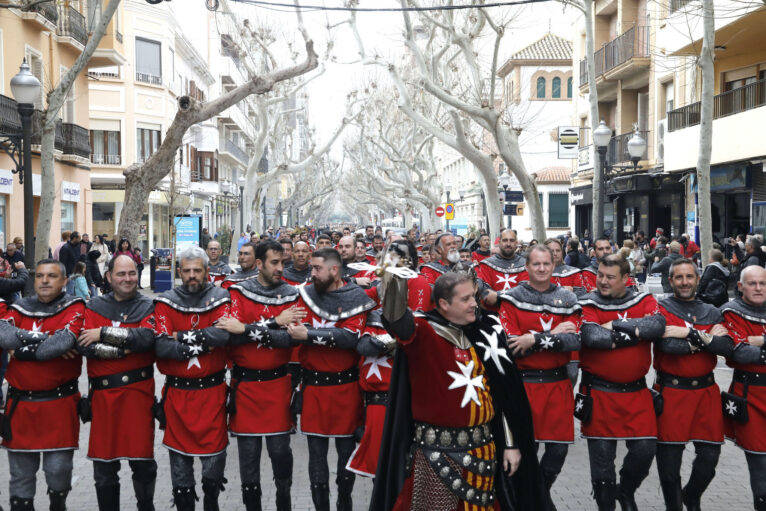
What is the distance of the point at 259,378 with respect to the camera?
615 cm

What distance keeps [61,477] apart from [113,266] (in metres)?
1.44

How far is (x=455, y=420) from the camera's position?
4492 millimetres

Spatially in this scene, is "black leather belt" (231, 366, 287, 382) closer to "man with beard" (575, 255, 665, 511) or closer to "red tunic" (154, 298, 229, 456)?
"red tunic" (154, 298, 229, 456)

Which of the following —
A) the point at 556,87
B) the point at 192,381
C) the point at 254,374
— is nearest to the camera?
the point at 192,381

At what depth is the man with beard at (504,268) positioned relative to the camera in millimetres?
10125

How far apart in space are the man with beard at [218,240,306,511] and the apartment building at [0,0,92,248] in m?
15.0

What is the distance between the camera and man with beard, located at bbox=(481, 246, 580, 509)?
5973 millimetres

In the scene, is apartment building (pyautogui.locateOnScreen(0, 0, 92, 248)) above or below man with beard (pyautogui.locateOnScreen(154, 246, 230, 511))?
above

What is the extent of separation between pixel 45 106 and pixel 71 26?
2.61m

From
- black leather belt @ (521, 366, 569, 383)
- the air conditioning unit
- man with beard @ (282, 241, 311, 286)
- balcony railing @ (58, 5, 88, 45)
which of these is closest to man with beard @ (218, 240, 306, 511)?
black leather belt @ (521, 366, 569, 383)

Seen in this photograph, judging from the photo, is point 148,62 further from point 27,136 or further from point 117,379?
point 117,379

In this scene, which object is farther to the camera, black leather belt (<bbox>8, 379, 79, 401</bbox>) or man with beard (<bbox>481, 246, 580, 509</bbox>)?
man with beard (<bbox>481, 246, 580, 509</bbox>)

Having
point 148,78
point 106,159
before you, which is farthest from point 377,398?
point 148,78

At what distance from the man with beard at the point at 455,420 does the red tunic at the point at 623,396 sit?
4.52 feet
